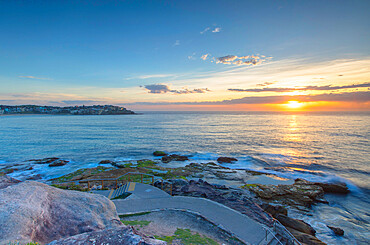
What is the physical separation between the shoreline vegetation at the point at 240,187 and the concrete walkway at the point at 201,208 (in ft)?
5.53

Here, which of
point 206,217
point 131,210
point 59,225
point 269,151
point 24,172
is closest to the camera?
point 59,225

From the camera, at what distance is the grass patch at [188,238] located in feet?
28.5

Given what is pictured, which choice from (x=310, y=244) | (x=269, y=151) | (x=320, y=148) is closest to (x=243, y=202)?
(x=310, y=244)

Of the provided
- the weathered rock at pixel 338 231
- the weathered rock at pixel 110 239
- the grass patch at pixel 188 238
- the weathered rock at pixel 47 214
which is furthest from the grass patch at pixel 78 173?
the weathered rock at pixel 338 231

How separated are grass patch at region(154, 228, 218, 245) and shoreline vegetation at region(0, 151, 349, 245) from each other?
188 inches

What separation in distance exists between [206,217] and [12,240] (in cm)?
926

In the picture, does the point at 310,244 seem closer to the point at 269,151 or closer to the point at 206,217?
the point at 206,217

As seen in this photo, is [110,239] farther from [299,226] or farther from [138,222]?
[299,226]

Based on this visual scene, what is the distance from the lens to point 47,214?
5602mm

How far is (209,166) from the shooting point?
96.9 ft

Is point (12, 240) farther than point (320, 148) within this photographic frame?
No

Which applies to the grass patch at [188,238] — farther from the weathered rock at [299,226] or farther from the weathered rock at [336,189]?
the weathered rock at [336,189]

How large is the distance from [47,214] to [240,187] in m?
18.7

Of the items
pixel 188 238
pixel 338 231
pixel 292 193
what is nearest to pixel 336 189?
pixel 292 193
